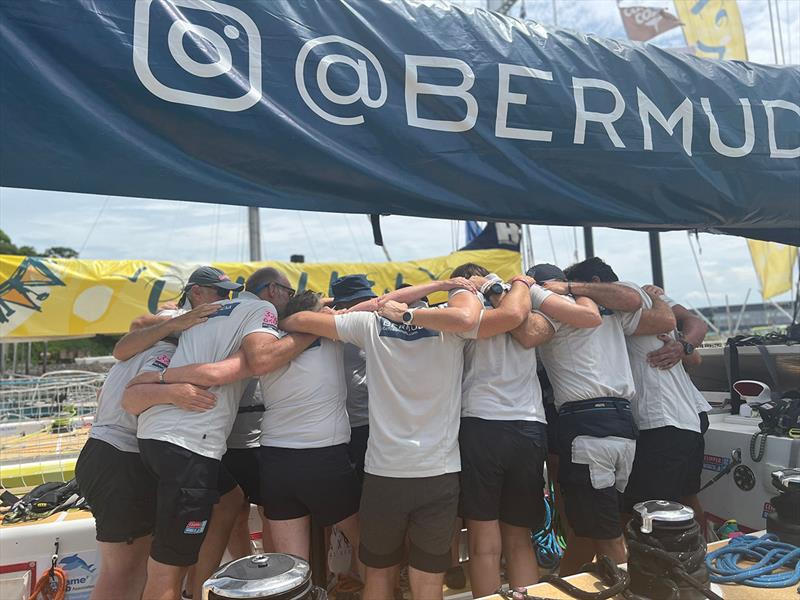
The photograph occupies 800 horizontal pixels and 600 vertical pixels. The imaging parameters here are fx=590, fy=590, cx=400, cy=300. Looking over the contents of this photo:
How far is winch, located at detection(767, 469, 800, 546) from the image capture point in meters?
2.13

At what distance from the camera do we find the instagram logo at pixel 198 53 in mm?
2145

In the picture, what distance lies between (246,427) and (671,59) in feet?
9.59

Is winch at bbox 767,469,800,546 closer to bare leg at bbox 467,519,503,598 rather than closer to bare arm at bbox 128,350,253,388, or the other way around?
bare leg at bbox 467,519,503,598

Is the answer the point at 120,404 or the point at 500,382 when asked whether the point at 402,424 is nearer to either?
the point at 500,382

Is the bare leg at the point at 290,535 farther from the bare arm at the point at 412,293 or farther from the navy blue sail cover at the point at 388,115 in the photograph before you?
the navy blue sail cover at the point at 388,115

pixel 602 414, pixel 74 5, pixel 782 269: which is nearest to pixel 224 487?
pixel 602 414

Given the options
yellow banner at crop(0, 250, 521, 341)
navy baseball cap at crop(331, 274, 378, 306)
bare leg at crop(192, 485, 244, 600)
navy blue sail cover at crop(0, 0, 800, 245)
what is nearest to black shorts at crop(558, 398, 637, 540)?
navy blue sail cover at crop(0, 0, 800, 245)

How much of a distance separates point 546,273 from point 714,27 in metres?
12.9

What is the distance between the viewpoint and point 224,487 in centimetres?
305

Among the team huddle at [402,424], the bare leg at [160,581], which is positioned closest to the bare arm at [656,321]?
the team huddle at [402,424]

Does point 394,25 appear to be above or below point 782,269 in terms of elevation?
above

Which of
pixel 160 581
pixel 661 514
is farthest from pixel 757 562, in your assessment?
pixel 160 581

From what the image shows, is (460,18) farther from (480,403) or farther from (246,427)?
(246,427)

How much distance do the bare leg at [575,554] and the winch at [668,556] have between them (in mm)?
1263
